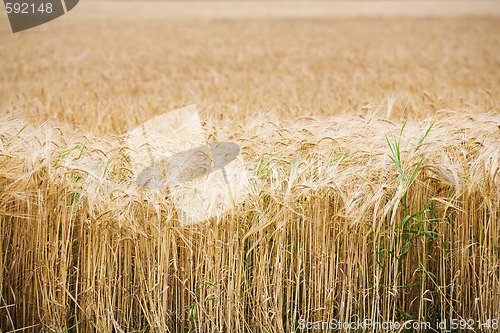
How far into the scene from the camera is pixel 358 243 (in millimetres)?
2346

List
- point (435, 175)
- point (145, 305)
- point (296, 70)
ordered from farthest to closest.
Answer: point (296, 70) < point (435, 175) < point (145, 305)

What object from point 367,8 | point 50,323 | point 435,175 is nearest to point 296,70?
point 435,175

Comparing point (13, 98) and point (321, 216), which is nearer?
point (321, 216)

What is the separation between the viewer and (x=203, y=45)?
46.3 ft

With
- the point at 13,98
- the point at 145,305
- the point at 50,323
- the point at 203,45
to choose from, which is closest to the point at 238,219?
the point at 145,305

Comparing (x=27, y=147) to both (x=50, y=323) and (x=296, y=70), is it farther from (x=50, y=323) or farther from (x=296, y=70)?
(x=296, y=70)

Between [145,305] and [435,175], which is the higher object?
[435,175]

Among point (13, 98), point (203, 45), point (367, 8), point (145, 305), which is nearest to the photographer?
point (145, 305)

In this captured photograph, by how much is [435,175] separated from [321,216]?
0.68 m

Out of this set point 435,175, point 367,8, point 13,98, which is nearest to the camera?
point 435,175

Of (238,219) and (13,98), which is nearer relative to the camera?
(238,219)

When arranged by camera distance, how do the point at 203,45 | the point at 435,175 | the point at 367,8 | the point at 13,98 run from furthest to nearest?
1. the point at 367,8
2. the point at 203,45
3. the point at 13,98
4. the point at 435,175

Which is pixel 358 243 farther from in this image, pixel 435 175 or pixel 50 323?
pixel 50 323

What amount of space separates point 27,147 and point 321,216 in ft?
5.48
